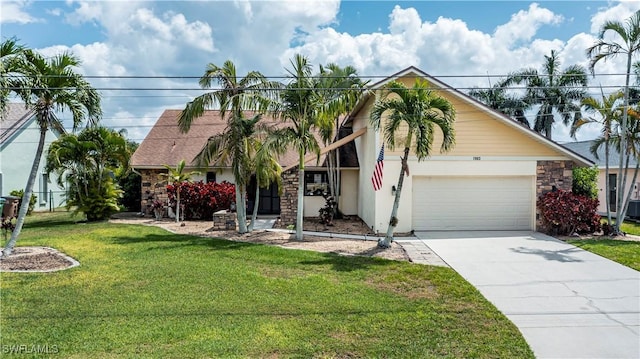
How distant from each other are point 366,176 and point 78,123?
990cm

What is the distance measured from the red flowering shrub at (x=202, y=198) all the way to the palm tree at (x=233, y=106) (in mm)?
4058

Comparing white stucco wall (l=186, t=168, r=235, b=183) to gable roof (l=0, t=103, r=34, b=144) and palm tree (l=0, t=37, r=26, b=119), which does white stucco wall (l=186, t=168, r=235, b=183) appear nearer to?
gable roof (l=0, t=103, r=34, b=144)

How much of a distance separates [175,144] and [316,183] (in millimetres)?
7591

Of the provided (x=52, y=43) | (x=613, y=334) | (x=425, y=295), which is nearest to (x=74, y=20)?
(x=52, y=43)

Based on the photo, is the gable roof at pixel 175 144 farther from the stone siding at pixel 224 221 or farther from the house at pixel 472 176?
the stone siding at pixel 224 221

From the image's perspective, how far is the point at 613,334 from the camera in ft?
18.5

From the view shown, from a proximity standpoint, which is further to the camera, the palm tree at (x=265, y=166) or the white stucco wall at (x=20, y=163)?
the white stucco wall at (x=20, y=163)

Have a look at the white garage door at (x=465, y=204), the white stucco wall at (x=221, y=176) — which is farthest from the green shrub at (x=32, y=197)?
the white garage door at (x=465, y=204)

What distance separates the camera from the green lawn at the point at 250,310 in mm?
4980

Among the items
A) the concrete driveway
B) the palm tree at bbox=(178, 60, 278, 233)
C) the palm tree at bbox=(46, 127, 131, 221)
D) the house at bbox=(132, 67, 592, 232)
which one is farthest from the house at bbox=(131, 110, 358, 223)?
the concrete driveway

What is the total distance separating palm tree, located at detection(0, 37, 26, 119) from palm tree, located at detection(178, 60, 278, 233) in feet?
14.7

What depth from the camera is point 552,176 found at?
1432 centimetres

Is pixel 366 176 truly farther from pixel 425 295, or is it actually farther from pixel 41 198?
pixel 41 198

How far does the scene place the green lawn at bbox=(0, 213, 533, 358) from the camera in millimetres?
4980
